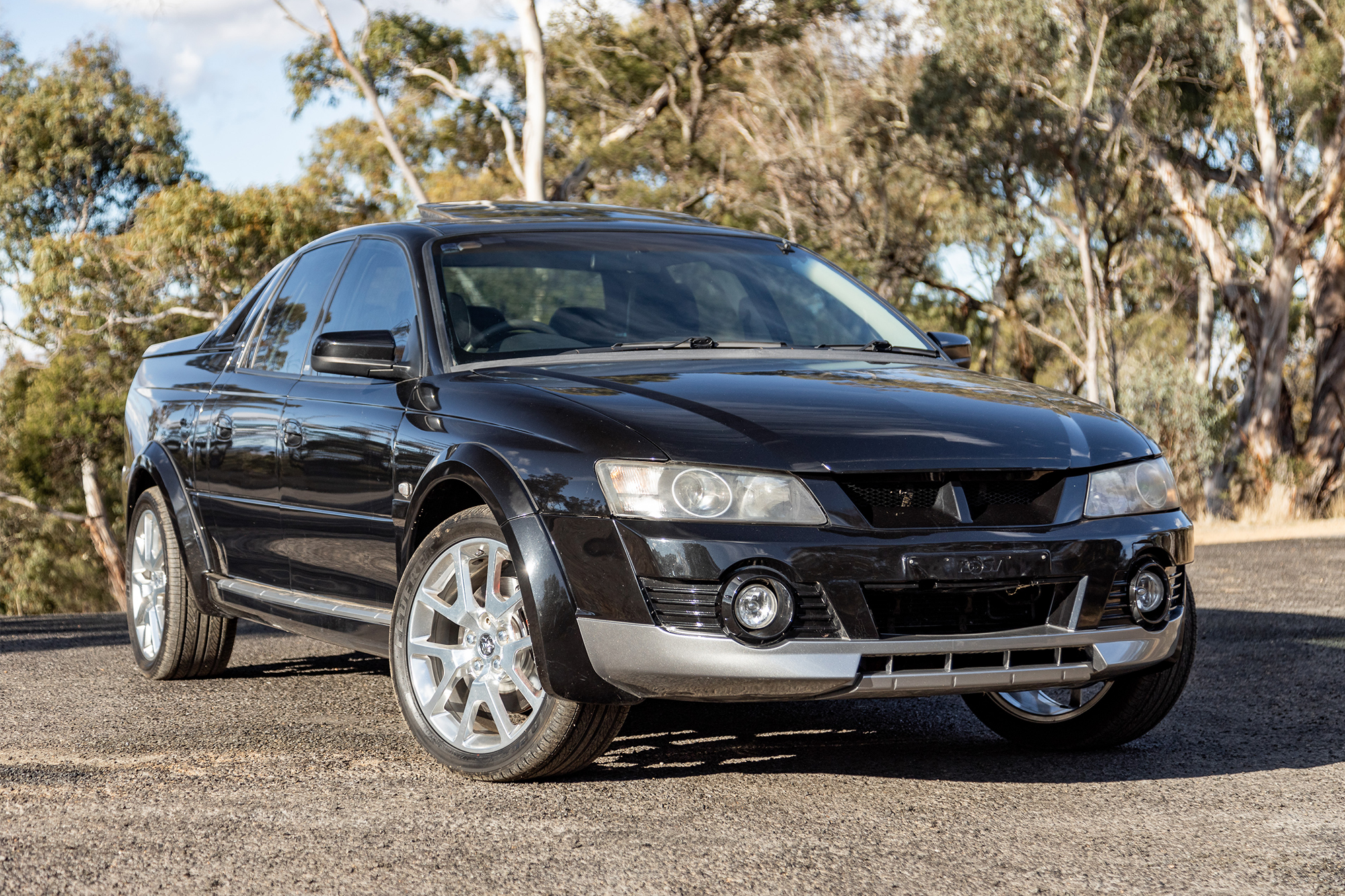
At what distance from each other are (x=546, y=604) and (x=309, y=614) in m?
1.51

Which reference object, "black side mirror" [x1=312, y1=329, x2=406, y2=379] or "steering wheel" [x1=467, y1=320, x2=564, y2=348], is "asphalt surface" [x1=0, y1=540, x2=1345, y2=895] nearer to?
"black side mirror" [x1=312, y1=329, x2=406, y2=379]

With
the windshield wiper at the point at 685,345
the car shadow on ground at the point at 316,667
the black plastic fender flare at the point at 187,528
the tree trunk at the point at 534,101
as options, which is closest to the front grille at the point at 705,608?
the windshield wiper at the point at 685,345

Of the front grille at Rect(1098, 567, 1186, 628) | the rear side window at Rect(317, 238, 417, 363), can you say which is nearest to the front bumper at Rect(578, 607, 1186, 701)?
the front grille at Rect(1098, 567, 1186, 628)

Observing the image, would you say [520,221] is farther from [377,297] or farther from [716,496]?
[716,496]

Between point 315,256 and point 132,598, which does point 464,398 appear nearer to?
point 315,256

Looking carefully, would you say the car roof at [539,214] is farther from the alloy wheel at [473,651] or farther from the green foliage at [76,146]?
the green foliage at [76,146]

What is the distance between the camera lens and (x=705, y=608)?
12.0 ft

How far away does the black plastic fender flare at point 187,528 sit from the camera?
229 inches

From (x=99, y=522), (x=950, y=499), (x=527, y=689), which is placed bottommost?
(x=99, y=522)

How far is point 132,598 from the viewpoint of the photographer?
259 inches

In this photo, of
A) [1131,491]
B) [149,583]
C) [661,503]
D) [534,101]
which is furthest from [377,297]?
[534,101]

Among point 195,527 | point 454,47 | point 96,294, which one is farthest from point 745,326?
point 96,294

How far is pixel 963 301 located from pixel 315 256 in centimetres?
2771

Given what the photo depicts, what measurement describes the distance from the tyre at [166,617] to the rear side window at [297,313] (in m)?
0.88
